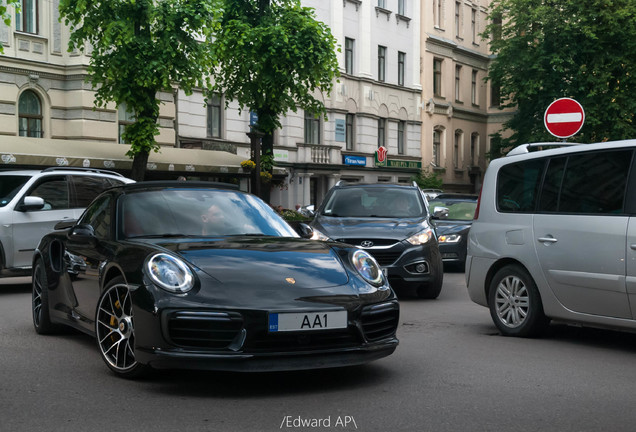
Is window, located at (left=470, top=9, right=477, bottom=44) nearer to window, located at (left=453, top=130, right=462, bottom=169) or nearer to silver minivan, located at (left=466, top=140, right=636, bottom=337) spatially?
window, located at (left=453, top=130, right=462, bottom=169)

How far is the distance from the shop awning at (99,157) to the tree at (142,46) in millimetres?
2665

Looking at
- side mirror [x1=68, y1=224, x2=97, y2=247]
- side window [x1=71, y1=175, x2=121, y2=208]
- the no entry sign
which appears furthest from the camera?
side window [x1=71, y1=175, x2=121, y2=208]

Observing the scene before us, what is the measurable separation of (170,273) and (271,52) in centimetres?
2143

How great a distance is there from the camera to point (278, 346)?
555cm

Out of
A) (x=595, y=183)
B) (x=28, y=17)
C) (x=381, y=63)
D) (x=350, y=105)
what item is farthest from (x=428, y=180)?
(x=595, y=183)

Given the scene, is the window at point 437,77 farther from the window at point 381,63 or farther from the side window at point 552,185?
the side window at point 552,185

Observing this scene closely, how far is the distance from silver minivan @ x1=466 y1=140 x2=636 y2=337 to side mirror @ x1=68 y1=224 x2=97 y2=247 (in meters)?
3.81

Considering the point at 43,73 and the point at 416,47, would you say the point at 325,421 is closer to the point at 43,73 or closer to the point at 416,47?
the point at 43,73

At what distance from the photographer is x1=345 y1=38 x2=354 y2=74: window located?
43.6 metres

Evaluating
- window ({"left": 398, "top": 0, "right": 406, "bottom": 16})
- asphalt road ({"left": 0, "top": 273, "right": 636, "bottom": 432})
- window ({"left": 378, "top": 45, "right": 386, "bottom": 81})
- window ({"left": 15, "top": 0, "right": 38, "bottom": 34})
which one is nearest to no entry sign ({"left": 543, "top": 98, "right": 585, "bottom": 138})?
asphalt road ({"left": 0, "top": 273, "right": 636, "bottom": 432})

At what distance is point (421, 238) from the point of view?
1205 centimetres

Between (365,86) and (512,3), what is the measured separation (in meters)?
8.06

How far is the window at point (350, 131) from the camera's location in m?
44.1

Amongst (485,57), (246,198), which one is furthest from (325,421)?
(485,57)
